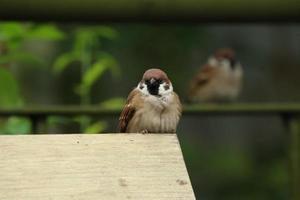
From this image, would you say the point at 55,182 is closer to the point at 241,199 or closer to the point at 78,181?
the point at 78,181

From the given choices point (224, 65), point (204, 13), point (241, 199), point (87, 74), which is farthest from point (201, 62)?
point (204, 13)

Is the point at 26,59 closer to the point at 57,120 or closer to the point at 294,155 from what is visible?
the point at 57,120

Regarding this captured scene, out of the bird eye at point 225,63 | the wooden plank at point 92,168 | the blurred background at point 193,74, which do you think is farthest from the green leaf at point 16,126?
the bird eye at point 225,63

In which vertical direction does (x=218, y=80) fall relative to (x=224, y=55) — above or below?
below

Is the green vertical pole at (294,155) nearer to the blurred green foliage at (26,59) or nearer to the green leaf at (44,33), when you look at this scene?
the blurred green foliage at (26,59)

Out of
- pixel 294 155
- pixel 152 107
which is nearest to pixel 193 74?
pixel 294 155

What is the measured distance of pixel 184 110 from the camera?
3564 mm

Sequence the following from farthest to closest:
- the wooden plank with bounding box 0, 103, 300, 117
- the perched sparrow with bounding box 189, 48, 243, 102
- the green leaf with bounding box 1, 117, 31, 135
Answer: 1. the perched sparrow with bounding box 189, 48, 243, 102
2. the wooden plank with bounding box 0, 103, 300, 117
3. the green leaf with bounding box 1, 117, 31, 135

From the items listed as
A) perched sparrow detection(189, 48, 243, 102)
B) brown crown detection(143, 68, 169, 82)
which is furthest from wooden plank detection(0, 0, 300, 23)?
perched sparrow detection(189, 48, 243, 102)

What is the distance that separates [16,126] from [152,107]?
18.9 inches

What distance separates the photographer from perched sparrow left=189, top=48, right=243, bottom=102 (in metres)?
6.54

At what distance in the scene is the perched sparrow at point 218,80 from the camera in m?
6.54

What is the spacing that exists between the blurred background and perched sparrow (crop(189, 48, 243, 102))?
0.22 metres

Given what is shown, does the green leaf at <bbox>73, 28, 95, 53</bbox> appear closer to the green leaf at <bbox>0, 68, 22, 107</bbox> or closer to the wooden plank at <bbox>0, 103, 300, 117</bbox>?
the wooden plank at <bbox>0, 103, 300, 117</bbox>
